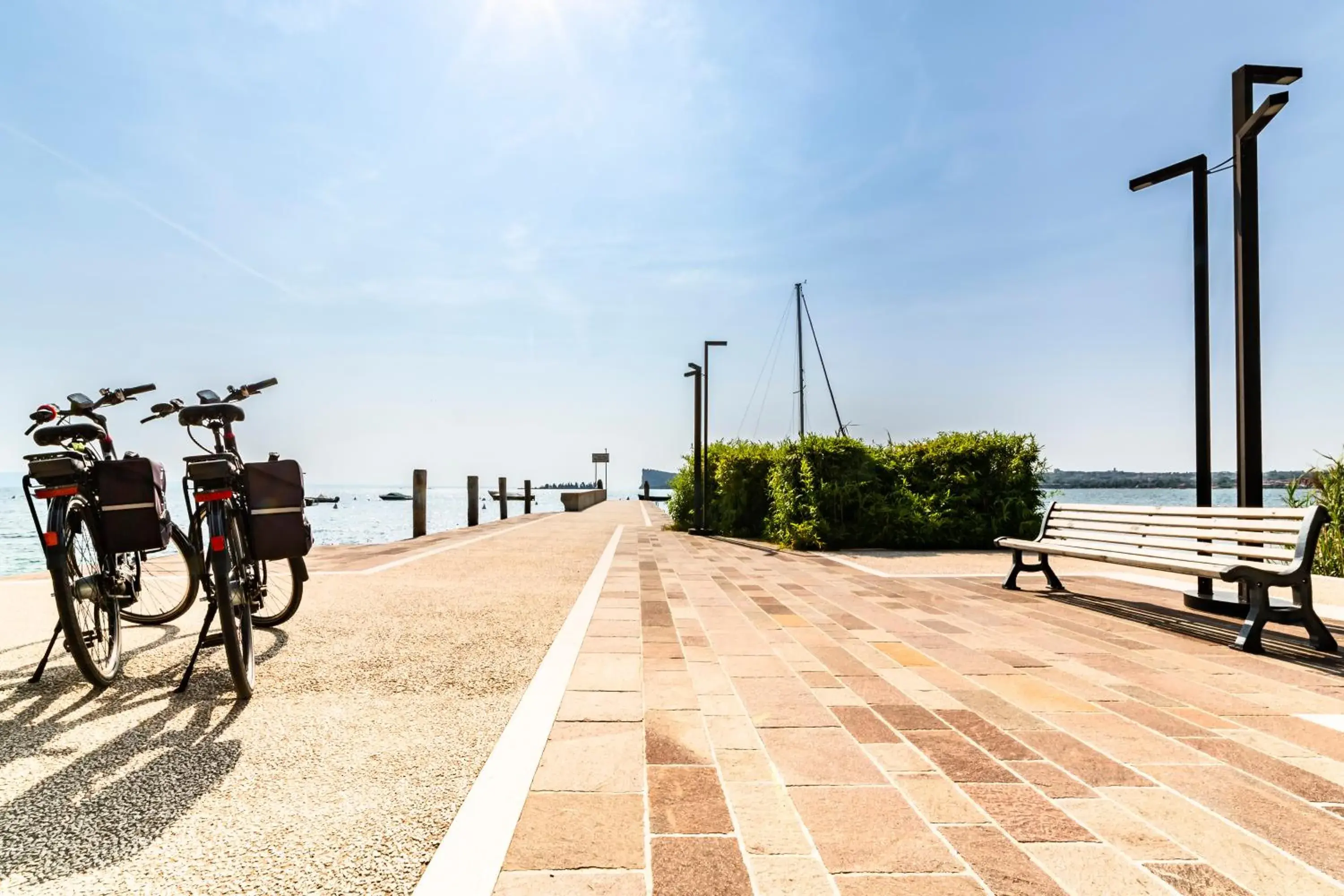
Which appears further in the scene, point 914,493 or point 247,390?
point 914,493

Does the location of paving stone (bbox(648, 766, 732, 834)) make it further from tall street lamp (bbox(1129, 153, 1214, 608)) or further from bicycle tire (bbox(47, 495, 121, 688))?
tall street lamp (bbox(1129, 153, 1214, 608))

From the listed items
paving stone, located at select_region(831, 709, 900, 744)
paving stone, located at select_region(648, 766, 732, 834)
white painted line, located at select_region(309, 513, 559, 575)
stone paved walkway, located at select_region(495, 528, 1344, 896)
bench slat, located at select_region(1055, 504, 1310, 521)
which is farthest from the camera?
white painted line, located at select_region(309, 513, 559, 575)

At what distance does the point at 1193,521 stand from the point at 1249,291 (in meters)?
1.93

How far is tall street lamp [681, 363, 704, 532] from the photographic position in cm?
1570

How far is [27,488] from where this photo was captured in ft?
11.3

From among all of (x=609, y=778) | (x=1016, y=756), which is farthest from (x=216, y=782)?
(x=1016, y=756)

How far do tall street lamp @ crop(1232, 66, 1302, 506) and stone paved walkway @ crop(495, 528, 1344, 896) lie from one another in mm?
1459

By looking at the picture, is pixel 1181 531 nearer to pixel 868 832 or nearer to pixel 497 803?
pixel 868 832

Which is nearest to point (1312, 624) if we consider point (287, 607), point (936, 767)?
point (936, 767)

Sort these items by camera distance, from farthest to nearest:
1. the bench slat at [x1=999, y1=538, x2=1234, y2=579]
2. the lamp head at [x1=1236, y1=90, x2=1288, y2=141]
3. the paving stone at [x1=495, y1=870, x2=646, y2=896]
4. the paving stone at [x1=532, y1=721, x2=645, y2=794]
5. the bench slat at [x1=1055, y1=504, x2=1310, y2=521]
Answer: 1. the lamp head at [x1=1236, y1=90, x2=1288, y2=141]
2. the bench slat at [x1=999, y1=538, x2=1234, y2=579]
3. the bench slat at [x1=1055, y1=504, x2=1310, y2=521]
4. the paving stone at [x1=532, y1=721, x2=645, y2=794]
5. the paving stone at [x1=495, y1=870, x2=646, y2=896]

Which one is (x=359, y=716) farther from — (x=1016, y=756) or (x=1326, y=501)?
(x=1326, y=501)

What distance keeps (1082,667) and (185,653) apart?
522 centimetres

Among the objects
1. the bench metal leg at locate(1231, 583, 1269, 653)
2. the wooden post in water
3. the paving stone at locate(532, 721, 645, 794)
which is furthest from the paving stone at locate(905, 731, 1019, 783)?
the wooden post in water

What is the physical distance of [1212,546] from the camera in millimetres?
4941
